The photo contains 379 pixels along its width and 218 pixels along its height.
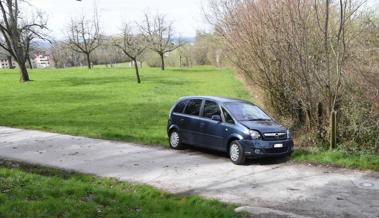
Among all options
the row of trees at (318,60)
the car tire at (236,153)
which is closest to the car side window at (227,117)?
the car tire at (236,153)

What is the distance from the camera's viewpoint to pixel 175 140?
560 inches

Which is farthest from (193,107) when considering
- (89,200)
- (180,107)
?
(89,200)

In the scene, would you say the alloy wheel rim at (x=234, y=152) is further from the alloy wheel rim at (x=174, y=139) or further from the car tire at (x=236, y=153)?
the alloy wheel rim at (x=174, y=139)

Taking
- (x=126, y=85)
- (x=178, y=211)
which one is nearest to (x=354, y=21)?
(x=178, y=211)

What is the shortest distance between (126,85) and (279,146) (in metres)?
28.9

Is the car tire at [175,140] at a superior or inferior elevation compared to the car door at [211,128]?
inferior

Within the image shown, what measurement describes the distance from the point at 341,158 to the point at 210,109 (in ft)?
12.0

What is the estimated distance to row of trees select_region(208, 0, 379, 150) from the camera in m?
12.4

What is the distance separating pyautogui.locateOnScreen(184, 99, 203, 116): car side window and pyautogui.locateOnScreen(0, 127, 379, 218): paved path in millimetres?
1141

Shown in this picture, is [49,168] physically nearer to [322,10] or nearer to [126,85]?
[322,10]

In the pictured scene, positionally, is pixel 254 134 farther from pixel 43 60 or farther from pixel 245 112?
pixel 43 60

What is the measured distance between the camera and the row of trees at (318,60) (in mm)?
12445

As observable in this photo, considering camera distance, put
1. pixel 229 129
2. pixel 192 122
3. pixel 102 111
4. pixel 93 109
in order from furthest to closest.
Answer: pixel 93 109 < pixel 102 111 < pixel 192 122 < pixel 229 129

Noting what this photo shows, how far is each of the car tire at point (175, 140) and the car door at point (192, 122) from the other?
267mm
